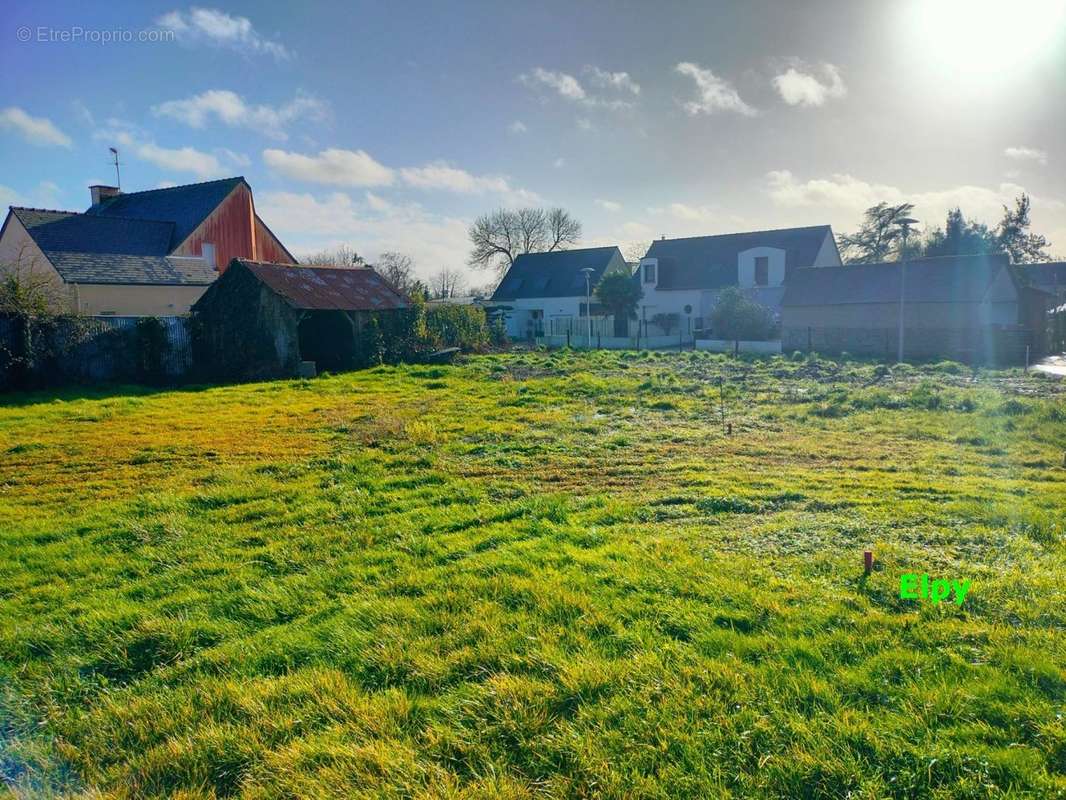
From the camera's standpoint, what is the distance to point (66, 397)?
14.6 m

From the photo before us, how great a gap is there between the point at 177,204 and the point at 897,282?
35.6m

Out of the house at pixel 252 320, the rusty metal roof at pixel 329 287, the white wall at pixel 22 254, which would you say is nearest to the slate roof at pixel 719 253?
the rusty metal roof at pixel 329 287

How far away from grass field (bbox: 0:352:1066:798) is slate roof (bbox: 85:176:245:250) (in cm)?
2409

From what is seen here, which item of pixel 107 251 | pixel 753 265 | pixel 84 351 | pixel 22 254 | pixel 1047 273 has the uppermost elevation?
pixel 1047 273

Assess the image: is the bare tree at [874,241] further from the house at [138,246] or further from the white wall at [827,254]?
the house at [138,246]

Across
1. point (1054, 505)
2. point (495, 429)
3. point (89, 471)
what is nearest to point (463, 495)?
point (495, 429)

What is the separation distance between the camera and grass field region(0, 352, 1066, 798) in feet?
9.07

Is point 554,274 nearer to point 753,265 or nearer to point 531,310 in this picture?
point 531,310

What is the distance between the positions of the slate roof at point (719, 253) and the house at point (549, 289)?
138 inches

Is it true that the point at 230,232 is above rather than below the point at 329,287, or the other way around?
above

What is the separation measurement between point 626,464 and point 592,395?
262 inches

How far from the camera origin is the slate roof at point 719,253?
127 feet

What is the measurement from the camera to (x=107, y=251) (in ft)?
80.6

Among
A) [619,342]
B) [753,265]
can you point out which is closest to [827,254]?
[753,265]
